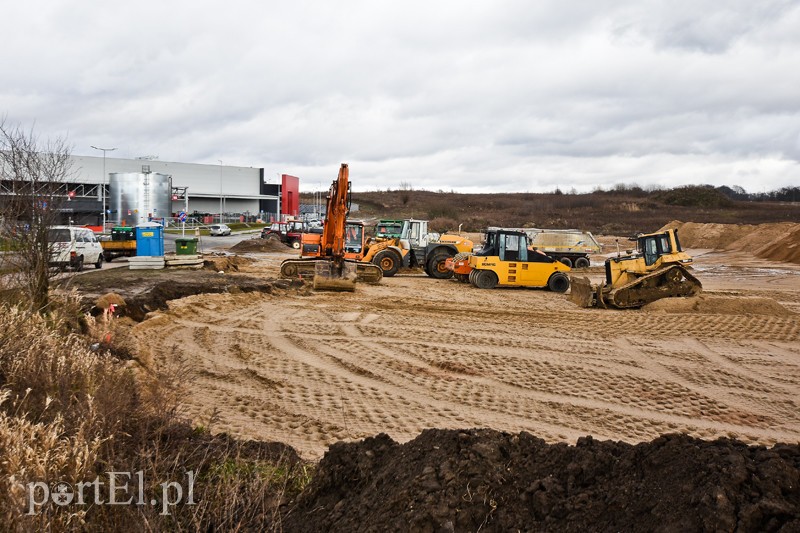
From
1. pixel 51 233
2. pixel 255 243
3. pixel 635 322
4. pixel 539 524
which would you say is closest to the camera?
pixel 539 524

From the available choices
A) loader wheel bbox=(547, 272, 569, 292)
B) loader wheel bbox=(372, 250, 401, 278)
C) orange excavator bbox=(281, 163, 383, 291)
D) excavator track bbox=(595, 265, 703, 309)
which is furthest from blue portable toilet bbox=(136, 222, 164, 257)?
excavator track bbox=(595, 265, 703, 309)

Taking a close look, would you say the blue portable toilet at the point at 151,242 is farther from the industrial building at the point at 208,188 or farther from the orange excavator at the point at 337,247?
the industrial building at the point at 208,188

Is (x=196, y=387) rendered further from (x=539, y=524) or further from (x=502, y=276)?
(x=502, y=276)

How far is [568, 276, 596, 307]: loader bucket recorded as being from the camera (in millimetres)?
16234

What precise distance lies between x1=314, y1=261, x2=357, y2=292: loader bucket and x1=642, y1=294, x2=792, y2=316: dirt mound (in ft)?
26.9

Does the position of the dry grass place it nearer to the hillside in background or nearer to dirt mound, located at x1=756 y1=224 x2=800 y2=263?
dirt mound, located at x1=756 y1=224 x2=800 y2=263

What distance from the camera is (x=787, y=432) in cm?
707

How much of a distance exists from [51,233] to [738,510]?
Result: 989 cm

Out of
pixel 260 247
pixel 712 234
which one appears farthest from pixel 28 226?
pixel 712 234

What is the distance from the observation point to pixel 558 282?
64.1 ft

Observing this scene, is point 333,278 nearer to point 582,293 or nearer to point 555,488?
point 582,293

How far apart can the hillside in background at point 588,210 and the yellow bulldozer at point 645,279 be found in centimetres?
4114

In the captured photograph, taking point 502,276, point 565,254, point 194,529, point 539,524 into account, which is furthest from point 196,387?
point 565,254

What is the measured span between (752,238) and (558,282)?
27148 millimetres
